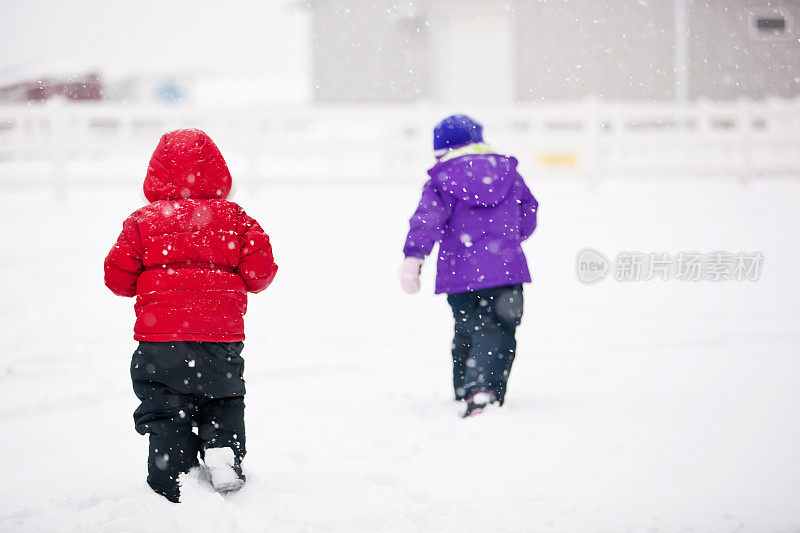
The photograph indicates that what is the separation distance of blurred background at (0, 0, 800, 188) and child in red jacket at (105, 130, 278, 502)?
301 inches

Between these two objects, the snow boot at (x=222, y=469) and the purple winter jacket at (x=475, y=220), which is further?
the purple winter jacket at (x=475, y=220)

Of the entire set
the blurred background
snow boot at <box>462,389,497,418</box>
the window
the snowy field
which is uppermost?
the window

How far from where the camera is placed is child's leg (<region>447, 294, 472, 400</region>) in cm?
407

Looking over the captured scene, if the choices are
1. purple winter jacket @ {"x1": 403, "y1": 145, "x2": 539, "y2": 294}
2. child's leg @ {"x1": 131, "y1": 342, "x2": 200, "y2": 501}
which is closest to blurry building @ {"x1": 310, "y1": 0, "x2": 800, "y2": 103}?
purple winter jacket @ {"x1": 403, "y1": 145, "x2": 539, "y2": 294}

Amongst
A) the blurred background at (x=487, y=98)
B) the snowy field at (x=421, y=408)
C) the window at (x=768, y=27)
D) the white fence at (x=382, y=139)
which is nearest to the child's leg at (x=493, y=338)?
the snowy field at (x=421, y=408)

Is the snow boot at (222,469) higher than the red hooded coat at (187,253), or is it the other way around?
the red hooded coat at (187,253)

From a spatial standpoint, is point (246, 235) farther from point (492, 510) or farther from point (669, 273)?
point (669, 273)

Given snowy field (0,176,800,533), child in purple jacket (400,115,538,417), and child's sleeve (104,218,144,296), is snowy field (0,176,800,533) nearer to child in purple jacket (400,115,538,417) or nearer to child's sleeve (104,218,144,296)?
child in purple jacket (400,115,538,417)

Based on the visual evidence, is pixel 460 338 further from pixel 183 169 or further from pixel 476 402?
pixel 183 169

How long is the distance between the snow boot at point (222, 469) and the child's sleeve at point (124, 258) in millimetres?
654

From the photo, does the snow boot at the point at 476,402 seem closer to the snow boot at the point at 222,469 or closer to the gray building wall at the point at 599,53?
the snow boot at the point at 222,469

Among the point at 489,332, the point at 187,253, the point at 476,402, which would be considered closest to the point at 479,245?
the point at 489,332

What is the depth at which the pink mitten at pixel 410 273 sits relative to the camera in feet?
12.4

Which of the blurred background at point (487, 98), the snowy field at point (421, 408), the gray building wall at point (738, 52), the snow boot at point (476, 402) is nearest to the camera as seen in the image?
the snowy field at point (421, 408)
